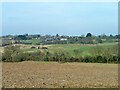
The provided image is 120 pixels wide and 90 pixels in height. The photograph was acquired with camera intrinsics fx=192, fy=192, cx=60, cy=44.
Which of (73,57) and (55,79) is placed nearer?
(55,79)

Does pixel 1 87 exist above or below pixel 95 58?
above

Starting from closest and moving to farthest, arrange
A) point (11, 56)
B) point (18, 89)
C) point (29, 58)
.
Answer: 1. point (18, 89)
2. point (11, 56)
3. point (29, 58)

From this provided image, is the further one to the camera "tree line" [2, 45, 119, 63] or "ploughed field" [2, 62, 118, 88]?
"tree line" [2, 45, 119, 63]

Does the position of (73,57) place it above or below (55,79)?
below

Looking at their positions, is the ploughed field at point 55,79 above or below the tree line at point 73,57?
above

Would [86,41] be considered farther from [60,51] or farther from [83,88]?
[83,88]

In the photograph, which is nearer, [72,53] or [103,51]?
[103,51]

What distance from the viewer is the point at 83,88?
9.98 metres

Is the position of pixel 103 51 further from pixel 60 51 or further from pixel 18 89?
pixel 18 89

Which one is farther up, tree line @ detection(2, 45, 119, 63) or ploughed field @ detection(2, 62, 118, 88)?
ploughed field @ detection(2, 62, 118, 88)

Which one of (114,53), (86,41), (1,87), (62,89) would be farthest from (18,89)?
(86,41)

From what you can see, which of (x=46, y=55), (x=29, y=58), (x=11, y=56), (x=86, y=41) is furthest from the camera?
(x=86, y=41)

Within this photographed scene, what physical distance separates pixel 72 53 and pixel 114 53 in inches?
476

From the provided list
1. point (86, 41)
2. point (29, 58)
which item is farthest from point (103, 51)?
point (86, 41)
